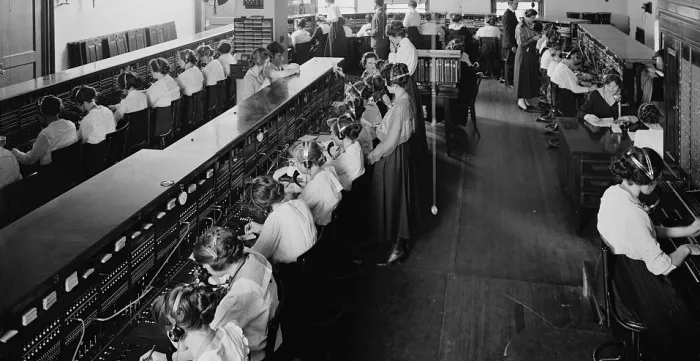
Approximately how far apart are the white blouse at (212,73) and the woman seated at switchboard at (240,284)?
16.4ft

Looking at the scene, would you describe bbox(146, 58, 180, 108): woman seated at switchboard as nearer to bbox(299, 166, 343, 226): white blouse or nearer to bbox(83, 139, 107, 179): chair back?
bbox(83, 139, 107, 179): chair back

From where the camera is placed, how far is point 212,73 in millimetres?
7809

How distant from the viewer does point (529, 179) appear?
7.25 m

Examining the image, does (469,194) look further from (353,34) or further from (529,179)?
(353,34)

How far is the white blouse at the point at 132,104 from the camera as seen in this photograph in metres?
6.20

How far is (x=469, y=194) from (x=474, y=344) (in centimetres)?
282

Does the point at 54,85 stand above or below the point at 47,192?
above

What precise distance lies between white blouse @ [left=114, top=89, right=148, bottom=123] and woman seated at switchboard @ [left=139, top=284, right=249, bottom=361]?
Result: 3.91m

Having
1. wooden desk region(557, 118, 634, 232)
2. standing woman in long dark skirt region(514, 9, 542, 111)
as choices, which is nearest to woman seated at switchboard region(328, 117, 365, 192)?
wooden desk region(557, 118, 634, 232)

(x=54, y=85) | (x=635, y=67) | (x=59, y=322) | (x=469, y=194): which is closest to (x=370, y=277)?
(x=469, y=194)

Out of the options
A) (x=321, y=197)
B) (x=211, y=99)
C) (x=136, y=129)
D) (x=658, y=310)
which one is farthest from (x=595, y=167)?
(x=211, y=99)

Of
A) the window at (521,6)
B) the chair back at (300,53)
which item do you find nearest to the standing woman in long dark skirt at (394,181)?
the chair back at (300,53)

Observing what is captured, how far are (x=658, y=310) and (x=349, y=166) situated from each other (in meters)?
2.50

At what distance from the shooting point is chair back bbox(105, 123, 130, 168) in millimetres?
5344
